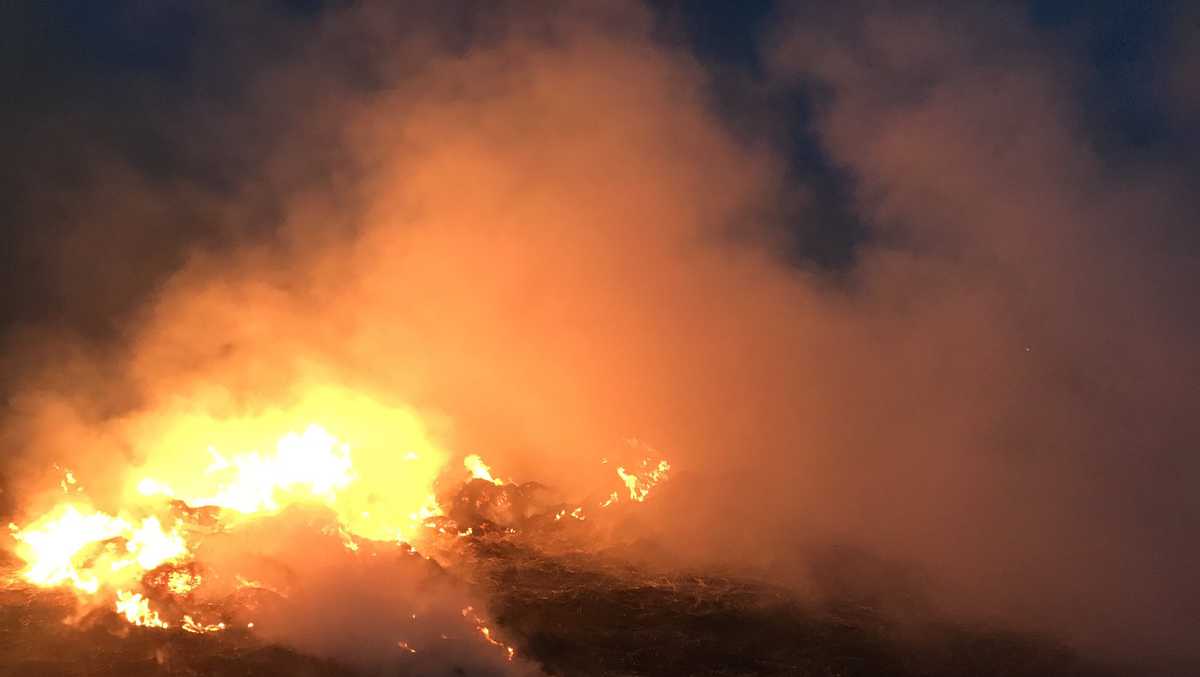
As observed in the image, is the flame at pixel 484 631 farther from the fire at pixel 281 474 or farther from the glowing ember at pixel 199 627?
the fire at pixel 281 474

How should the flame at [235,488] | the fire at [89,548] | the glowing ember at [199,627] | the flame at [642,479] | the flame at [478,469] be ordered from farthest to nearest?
the flame at [642,479], the flame at [478,469], the flame at [235,488], the fire at [89,548], the glowing ember at [199,627]

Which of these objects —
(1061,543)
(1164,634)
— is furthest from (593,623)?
(1061,543)

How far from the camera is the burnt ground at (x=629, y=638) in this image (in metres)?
21.9

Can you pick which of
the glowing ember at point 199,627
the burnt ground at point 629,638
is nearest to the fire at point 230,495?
the glowing ember at point 199,627

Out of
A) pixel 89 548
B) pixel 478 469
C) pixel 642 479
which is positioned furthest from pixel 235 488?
pixel 642 479

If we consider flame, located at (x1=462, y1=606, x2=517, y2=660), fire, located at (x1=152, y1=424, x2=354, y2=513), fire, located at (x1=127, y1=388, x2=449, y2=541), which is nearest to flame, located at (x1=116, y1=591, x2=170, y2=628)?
fire, located at (x1=127, y1=388, x2=449, y2=541)

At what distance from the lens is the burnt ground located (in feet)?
71.9

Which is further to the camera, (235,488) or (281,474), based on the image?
(281,474)

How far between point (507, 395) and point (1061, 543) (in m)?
20.1

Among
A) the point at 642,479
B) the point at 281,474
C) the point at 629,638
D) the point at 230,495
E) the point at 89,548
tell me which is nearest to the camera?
the point at 629,638

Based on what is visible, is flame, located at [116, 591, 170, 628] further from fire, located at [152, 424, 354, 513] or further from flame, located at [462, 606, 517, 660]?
flame, located at [462, 606, 517, 660]

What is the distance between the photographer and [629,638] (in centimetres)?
2412

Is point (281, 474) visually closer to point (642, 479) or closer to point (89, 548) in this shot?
point (89, 548)

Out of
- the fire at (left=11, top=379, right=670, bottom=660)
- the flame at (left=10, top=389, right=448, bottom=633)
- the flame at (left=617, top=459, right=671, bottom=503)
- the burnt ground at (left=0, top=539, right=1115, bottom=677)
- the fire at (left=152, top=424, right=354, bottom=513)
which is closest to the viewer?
the burnt ground at (left=0, top=539, right=1115, bottom=677)
